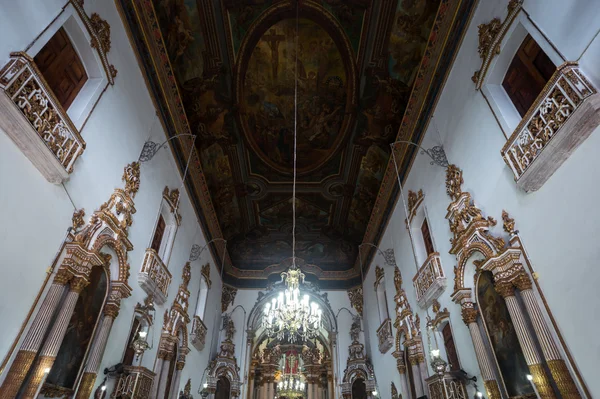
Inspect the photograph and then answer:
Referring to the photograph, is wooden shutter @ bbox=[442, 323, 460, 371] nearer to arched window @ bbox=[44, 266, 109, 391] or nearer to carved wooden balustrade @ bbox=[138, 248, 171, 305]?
carved wooden balustrade @ bbox=[138, 248, 171, 305]

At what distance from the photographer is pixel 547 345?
473cm

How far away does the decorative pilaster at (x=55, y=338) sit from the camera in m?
4.83

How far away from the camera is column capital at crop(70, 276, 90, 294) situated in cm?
566

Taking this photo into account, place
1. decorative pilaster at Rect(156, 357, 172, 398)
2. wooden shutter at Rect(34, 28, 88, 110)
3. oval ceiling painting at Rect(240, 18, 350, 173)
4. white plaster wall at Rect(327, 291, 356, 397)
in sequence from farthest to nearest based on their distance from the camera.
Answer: white plaster wall at Rect(327, 291, 356, 397) → oval ceiling painting at Rect(240, 18, 350, 173) → decorative pilaster at Rect(156, 357, 172, 398) → wooden shutter at Rect(34, 28, 88, 110)

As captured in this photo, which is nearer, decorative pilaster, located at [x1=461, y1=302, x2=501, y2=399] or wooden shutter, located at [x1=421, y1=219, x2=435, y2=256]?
decorative pilaster, located at [x1=461, y1=302, x2=501, y2=399]

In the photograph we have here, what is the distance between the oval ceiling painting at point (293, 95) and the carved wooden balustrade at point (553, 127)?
24.1ft

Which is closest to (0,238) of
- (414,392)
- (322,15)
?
(322,15)

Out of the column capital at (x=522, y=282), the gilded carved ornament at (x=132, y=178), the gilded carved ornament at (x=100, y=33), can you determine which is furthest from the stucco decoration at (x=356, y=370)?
the gilded carved ornament at (x=100, y=33)

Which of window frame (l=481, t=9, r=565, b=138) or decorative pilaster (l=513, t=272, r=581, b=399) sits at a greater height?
window frame (l=481, t=9, r=565, b=138)

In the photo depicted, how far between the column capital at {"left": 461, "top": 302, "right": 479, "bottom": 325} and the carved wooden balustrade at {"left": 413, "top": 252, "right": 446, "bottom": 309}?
133 cm

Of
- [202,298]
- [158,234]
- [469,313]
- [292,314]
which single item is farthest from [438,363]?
[202,298]

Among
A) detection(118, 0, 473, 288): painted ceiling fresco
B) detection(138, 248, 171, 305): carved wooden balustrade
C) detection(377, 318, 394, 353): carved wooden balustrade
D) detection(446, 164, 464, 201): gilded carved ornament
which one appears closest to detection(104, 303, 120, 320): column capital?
detection(138, 248, 171, 305): carved wooden balustrade

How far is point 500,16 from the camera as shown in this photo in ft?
20.2

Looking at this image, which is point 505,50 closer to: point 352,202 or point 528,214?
point 528,214
